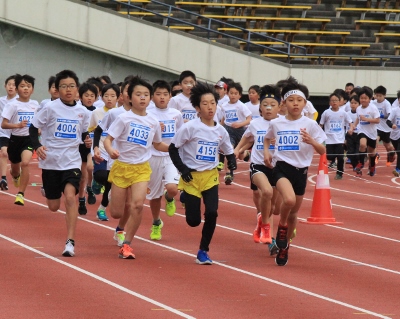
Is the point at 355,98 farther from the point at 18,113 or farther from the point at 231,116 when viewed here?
the point at 18,113

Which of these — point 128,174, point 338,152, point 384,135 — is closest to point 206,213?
point 128,174

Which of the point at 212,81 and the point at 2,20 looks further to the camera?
the point at 212,81

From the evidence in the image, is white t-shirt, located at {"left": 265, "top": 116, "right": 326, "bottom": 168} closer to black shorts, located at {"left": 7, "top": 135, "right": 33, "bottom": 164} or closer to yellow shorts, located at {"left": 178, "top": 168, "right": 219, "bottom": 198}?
yellow shorts, located at {"left": 178, "top": 168, "right": 219, "bottom": 198}

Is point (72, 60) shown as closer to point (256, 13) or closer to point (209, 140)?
point (256, 13)

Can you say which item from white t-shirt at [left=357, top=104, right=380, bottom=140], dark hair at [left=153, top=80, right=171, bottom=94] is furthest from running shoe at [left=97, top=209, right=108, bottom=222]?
white t-shirt at [left=357, top=104, right=380, bottom=140]

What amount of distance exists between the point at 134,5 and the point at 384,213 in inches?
597

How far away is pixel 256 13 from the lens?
32.7 m

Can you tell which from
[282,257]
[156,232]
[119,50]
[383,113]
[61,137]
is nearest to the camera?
[282,257]

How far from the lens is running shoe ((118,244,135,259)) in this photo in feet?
35.3

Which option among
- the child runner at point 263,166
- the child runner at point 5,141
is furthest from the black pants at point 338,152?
the child runner at point 263,166

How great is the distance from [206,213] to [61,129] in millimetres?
1947

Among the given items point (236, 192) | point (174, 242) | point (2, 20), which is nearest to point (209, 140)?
point (174, 242)

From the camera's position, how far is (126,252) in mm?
10766

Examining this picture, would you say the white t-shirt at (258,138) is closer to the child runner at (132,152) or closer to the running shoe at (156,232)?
the running shoe at (156,232)
